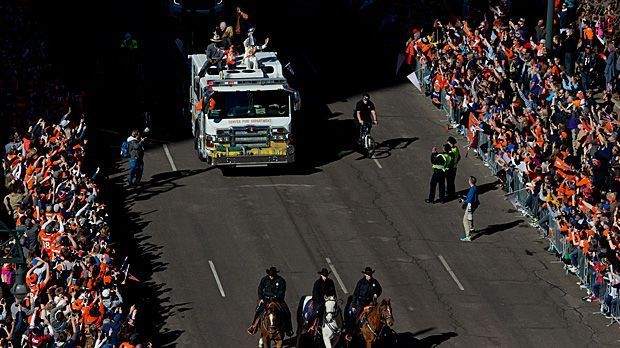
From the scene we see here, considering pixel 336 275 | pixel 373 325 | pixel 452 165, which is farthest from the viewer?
pixel 452 165

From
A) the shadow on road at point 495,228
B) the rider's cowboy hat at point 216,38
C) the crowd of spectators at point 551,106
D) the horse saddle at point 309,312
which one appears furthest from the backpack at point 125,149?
the horse saddle at point 309,312

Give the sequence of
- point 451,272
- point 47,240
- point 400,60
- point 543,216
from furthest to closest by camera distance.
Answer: point 400,60 → point 543,216 → point 451,272 → point 47,240

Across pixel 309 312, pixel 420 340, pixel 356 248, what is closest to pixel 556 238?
pixel 356 248

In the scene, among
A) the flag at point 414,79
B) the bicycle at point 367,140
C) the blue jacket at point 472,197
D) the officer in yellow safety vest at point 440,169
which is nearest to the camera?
the blue jacket at point 472,197

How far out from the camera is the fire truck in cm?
5891

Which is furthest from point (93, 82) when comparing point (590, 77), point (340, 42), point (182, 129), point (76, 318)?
point (76, 318)

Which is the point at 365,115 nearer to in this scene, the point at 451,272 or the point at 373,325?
the point at 451,272

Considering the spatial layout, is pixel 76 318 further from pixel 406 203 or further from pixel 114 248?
pixel 406 203

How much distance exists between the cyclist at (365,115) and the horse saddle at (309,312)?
53.4 ft

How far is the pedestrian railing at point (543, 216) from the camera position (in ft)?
161

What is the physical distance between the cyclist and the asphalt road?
96 centimetres

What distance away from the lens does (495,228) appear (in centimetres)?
5547

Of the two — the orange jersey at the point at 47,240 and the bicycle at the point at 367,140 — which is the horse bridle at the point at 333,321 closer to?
the orange jersey at the point at 47,240

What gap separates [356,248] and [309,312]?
8505 millimetres
